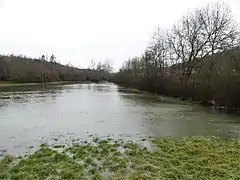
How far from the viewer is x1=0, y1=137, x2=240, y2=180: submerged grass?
6156 mm

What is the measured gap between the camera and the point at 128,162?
7.23 meters

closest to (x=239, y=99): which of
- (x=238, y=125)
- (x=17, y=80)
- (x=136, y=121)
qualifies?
(x=238, y=125)

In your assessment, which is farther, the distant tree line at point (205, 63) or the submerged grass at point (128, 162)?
the distant tree line at point (205, 63)

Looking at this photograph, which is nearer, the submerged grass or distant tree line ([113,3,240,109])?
the submerged grass

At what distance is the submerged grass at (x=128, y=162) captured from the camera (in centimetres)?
616

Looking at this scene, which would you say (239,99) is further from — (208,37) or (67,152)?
(67,152)

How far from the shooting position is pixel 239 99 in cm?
2112

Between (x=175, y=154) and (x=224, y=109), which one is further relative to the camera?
(x=224, y=109)

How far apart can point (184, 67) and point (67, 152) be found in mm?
30499

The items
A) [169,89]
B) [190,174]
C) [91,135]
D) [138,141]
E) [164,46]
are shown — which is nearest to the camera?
[190,174]

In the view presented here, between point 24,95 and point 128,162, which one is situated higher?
point 128,162

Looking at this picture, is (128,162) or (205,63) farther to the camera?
(205,63)

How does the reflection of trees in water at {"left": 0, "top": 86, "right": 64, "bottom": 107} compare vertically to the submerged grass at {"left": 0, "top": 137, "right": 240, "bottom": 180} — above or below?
below

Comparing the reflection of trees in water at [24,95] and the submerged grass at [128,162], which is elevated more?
the submerged grass at [128,162]
